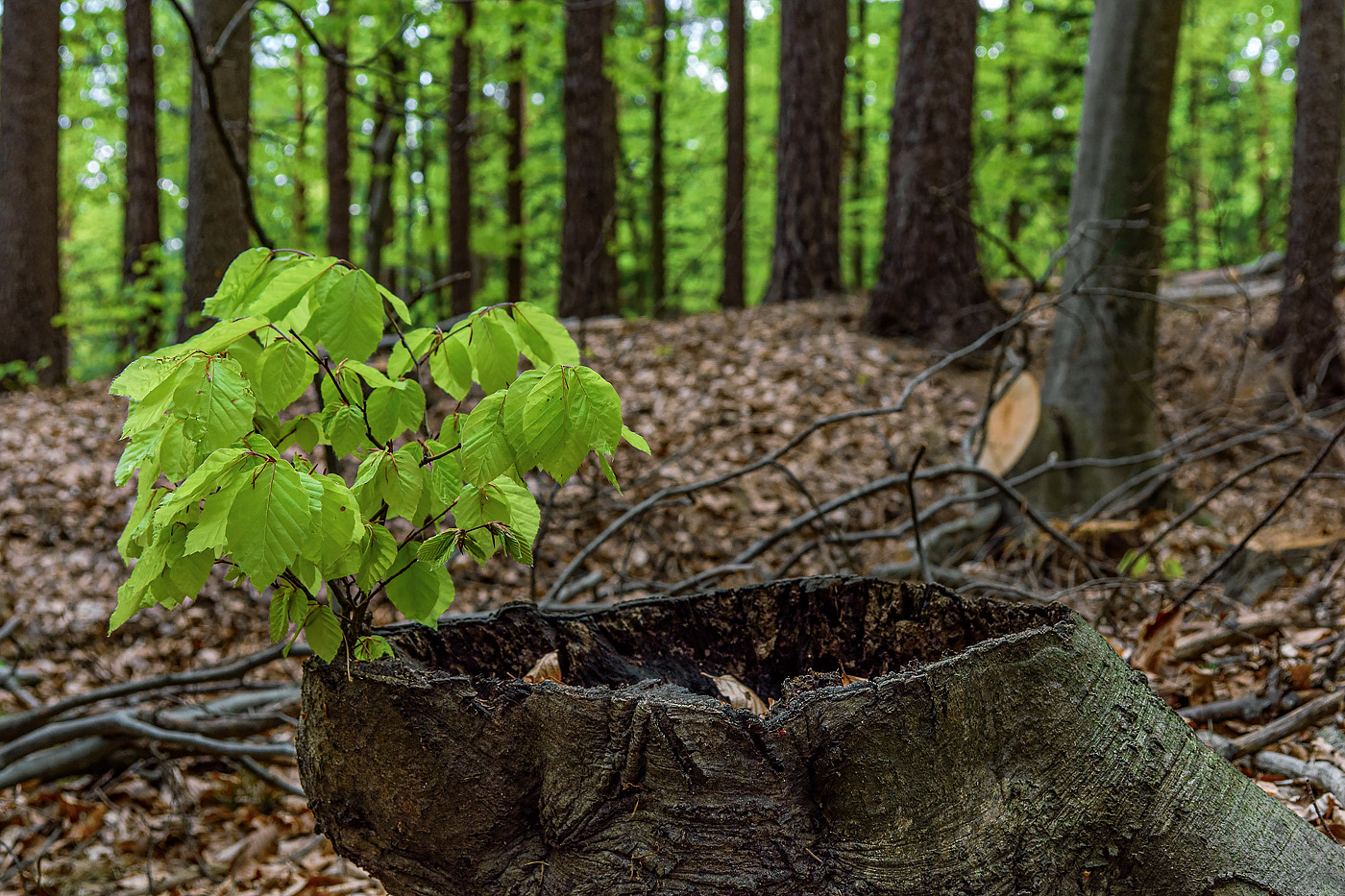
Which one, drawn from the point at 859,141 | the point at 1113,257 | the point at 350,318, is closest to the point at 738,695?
the point at 350,318

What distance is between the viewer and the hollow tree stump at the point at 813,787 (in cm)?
113

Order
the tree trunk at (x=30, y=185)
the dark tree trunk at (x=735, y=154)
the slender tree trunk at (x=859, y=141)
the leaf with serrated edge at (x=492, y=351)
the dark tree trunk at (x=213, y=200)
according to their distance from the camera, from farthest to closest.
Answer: the slender tree trunk at (x=859, y=141) < the dark tree trunk at (x=735, y=154) < the tree trunk at (x=30, y=185) < the dark tree trunk at (x=213, y=200) < the leaf with serrated edge at (x=492, y=351)

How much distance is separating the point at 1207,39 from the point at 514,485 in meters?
20.9

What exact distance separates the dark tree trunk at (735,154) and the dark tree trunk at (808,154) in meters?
3.14

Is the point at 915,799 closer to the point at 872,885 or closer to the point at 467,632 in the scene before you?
the point at 872,885

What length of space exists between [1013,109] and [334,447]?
47.5 feet

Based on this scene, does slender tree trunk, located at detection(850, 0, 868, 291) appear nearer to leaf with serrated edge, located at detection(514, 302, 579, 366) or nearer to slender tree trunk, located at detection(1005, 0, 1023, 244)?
slender tree trunk, located at detection(1005, 0, 1023, 244)

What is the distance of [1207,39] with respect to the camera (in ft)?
56.4

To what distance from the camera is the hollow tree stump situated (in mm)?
1127

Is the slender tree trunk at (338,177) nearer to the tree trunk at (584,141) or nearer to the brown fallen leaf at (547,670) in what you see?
the tree trunk at (584,141)

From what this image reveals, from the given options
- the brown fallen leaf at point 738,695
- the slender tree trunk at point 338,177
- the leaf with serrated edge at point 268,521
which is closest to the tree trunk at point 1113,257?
the brown fallen leaf at point 738,695

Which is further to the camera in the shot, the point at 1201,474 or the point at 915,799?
the point at 1201,474

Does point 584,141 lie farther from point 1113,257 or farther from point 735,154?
point 1113,257

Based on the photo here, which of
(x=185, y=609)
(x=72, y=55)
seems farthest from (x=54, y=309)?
(x=72, y=55)
